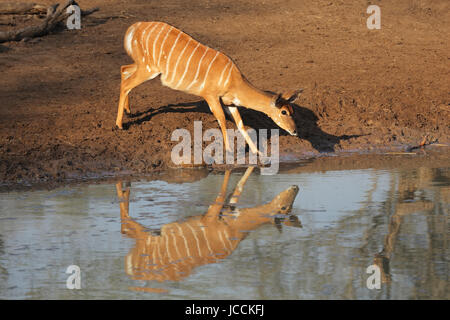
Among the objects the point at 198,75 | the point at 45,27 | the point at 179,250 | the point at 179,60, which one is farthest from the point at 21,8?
the point at 179,250

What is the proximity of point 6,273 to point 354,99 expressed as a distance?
6.77 metres

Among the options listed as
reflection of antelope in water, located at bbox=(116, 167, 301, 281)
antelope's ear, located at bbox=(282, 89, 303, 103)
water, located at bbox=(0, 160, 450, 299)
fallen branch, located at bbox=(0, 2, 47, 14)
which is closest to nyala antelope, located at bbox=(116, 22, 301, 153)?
antelope's ear, located at bbox=(282, 89, 303, 103)

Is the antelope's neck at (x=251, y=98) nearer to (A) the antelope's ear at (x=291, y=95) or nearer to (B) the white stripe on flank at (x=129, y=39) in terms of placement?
(A) the antelope's ear at (x=291, y=95)

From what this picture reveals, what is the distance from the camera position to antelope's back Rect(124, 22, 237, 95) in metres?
9.03

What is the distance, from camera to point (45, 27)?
42.6 feet

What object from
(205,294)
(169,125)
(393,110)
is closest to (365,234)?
(205,294)

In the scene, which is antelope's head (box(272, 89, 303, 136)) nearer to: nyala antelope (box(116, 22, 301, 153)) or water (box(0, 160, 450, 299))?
nyala antelope (box(116, 22, 301, 153))

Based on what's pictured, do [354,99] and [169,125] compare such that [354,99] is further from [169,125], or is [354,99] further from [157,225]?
[157,225]

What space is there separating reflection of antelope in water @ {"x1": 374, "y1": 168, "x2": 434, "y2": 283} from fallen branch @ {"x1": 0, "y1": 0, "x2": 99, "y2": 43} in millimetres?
6784

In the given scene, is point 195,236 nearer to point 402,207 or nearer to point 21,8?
point 402,207

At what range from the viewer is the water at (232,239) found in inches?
193

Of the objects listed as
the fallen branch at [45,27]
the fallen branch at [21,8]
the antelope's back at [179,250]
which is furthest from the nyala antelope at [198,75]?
the fallen branch at [21,8]
